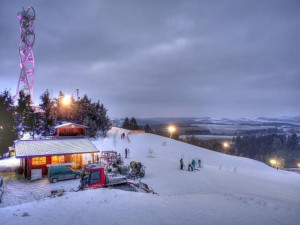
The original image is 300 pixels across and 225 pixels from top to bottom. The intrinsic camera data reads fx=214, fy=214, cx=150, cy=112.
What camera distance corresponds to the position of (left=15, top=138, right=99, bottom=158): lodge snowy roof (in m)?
25.7

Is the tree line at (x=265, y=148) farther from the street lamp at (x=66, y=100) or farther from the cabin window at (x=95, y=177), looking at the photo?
the cabin window at (x=95, y=177)

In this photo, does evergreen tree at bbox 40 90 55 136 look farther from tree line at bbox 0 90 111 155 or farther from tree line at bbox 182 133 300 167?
tree line at bbox 182 133 300 167

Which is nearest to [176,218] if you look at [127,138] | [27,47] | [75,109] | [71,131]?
[71,131]

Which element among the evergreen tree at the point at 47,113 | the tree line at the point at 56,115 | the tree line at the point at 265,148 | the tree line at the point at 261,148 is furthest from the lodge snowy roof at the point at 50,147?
the tree line at the point at 265,148

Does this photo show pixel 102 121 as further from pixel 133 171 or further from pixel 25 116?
pixel 133 171

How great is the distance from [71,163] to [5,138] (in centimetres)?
798

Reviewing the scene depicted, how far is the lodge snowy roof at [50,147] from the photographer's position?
1012 inches

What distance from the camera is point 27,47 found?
46.6 metres

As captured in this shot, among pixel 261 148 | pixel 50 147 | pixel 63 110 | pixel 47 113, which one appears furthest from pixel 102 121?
pixel 261 148

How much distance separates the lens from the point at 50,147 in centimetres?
2778

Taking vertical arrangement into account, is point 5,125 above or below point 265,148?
above

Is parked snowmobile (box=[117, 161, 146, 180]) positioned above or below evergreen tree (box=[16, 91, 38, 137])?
below

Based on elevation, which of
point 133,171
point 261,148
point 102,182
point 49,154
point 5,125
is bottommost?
point 261,148

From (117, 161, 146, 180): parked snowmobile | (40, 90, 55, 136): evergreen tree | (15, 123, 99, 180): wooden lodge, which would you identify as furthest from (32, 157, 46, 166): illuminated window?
(40, 90, 55, 136): evergreen tree
